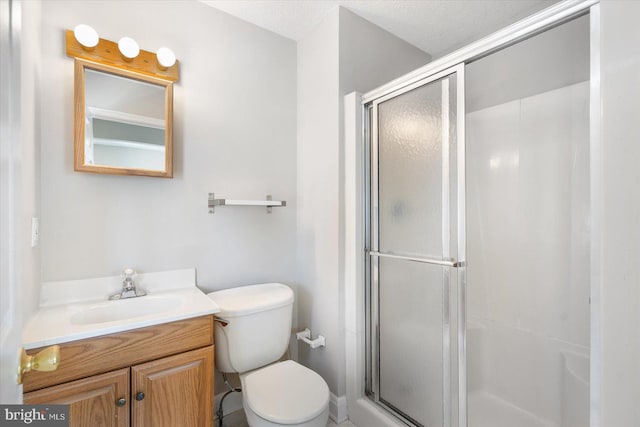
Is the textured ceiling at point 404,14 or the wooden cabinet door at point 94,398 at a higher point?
the textured ceiling at point 404,14

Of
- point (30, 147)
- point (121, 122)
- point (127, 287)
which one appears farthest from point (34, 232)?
point (121, 122)

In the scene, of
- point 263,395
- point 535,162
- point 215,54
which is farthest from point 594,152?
point 215,54

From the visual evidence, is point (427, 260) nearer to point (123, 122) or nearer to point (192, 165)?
point (192, 165)

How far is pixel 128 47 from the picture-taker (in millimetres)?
1517

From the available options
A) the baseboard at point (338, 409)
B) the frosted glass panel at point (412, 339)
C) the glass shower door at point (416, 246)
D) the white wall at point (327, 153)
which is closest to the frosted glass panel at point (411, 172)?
the glass shower door at point (416, 246)

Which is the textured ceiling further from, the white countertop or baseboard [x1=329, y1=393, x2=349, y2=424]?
baseboard [x1=329, y1=393, x2=349, y2=424]

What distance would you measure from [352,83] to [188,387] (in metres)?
1.82

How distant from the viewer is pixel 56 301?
1.43 metres

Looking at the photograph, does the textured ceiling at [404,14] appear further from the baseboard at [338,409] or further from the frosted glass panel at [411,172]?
the baseboard at [338,409]

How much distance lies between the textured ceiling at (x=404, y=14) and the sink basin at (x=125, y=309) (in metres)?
1.69

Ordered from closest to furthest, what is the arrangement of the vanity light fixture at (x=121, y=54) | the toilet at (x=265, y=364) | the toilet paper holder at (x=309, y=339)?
the toilet at (x=265, y=364), the vanity light fixture at (x=121, y=54), the toilet paper holder at (x=309, y=339)

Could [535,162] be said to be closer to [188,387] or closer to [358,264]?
[358,264]

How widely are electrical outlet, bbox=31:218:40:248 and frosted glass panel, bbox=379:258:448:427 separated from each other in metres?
1.59

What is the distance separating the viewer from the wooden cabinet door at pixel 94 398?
108 cm
